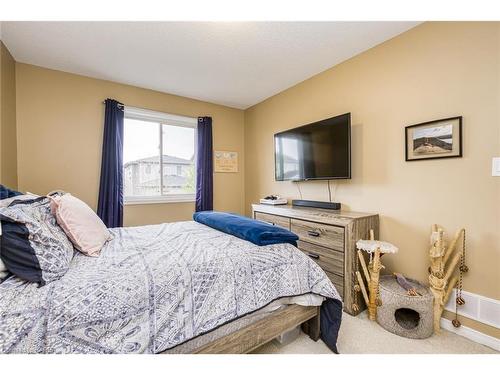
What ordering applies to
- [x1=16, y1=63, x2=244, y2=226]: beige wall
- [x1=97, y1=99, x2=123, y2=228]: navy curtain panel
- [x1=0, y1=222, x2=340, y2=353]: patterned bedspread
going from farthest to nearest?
[x1=97, y1=99, x2=123, y2=228]: navy curtain panel, [x1=16, y1=63, x2=244, y2=226]: beige wall, [x1=0, y1=222, x2=340, y2=353]: patterned bedspread

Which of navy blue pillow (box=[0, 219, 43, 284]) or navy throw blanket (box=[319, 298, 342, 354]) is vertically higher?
navy blue pillow (box=[0, 219, 43, 284])

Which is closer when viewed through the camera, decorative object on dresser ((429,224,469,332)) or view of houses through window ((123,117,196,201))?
decorative object on dresser ((429,224,469,332))

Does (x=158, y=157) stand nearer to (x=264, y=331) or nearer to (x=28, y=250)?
(x=28, y=250)

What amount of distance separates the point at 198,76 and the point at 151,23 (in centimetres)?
91

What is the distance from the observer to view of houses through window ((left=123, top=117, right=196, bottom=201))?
9.73 feet

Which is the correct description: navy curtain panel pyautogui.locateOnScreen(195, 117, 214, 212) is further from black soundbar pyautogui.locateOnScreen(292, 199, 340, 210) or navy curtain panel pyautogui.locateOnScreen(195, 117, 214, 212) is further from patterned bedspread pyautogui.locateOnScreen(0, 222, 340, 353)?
patterned bedspread pyautogui.locateOnScreen(0, 222, 340, 353)

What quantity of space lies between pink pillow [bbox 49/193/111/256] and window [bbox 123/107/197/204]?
1623 millimetres

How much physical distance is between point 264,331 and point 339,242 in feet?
3.28

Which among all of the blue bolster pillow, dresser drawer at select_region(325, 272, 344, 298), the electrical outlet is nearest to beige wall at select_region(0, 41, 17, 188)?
the blue bolster pillow

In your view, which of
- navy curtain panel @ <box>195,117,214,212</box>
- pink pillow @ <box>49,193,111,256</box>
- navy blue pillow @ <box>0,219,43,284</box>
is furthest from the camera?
navy curtain panel @ <box>195,117,214,212</box>

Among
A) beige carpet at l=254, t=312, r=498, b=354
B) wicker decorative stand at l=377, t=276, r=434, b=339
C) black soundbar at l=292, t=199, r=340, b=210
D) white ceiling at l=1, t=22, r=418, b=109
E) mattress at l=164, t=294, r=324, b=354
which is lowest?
beige carpet at l=254, t=312, r=498, b=354

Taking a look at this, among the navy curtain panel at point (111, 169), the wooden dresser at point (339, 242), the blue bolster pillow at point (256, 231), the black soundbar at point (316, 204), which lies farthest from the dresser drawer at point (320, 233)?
the navy curtain panel at point (111, 169)

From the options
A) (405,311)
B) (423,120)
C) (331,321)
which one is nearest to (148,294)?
(331,321)

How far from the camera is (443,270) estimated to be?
1624 millimetres
